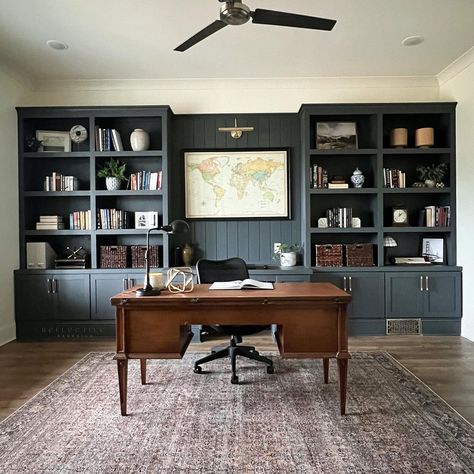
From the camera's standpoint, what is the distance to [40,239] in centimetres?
438

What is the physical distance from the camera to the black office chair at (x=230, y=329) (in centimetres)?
290

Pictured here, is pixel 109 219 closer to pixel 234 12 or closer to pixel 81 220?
pixel 81 220

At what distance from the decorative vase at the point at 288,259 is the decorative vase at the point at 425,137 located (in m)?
1.86

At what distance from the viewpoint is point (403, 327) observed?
4121 millimetres

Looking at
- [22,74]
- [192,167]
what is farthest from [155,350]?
[22,74]

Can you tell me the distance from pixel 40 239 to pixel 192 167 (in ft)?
6.41

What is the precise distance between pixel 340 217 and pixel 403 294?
A: 1.07 m

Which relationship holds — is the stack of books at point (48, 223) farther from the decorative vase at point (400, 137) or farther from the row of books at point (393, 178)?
the decorative vase at point (400, 137)

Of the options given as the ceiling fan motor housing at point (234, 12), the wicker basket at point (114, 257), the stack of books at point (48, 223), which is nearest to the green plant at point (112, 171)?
the stack of books at point (48, 223)

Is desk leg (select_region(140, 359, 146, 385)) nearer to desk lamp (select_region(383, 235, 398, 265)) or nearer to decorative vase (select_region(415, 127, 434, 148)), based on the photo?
desk lamp (select_region(383, 235, 398, 265))

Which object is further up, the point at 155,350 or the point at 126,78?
the point at 126,78

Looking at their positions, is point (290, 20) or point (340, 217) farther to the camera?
point (340, 217)

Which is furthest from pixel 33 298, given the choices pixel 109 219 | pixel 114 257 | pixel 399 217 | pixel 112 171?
pixel 399 217

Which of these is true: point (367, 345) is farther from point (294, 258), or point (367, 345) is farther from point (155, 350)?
point (155, 350)
